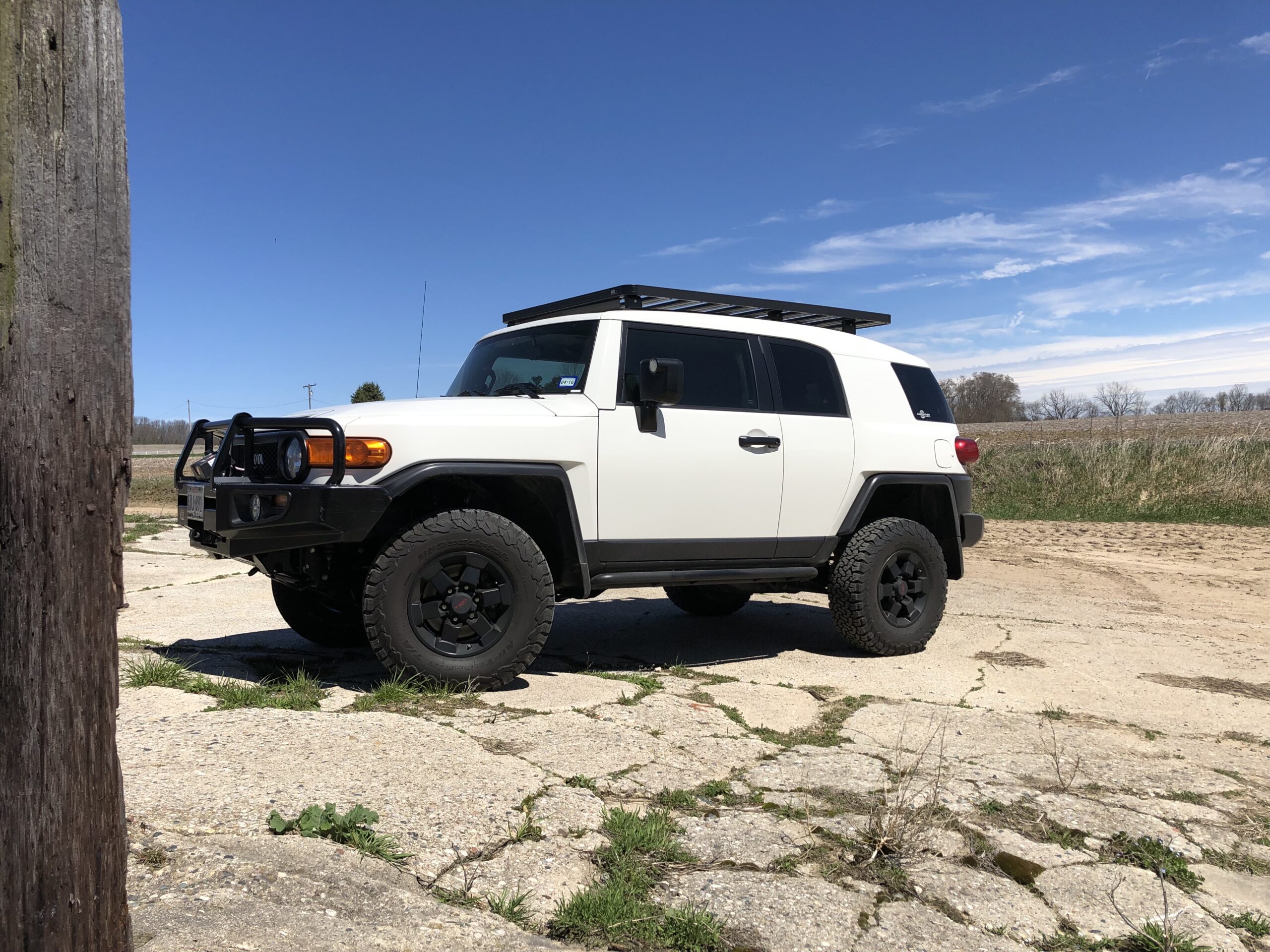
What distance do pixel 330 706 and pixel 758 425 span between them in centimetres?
274

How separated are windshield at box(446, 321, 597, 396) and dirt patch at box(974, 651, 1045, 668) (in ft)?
10.3

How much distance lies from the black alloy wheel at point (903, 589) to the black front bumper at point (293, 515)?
129 inches

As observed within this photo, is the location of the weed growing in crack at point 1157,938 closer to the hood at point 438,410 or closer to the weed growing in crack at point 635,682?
the weed growing in crack at point 635,682

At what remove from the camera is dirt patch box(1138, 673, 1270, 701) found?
17.7 feet

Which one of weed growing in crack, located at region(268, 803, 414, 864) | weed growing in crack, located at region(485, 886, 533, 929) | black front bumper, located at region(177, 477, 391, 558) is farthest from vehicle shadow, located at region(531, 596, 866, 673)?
weed growing in crack, located at region(485, 886, 533, 929)

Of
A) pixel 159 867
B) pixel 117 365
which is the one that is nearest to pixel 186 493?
pixel 159 867

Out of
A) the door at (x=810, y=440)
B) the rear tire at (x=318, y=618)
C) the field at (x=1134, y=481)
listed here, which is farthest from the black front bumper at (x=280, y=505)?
the field at (x=1134, y=481)

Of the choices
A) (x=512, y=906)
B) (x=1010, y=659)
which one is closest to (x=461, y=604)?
(x=512, y=906)

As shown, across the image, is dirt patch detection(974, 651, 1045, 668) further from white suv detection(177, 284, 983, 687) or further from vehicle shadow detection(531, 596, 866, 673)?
vehicle shadow detection(531, 596, 866, 673)

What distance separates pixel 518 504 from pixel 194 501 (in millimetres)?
1615

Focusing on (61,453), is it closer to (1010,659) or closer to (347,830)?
(347,830)

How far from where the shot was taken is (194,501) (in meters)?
4.88

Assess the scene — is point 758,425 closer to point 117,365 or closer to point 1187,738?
point 1187,738

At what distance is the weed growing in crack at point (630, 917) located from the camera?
8.27 feet
